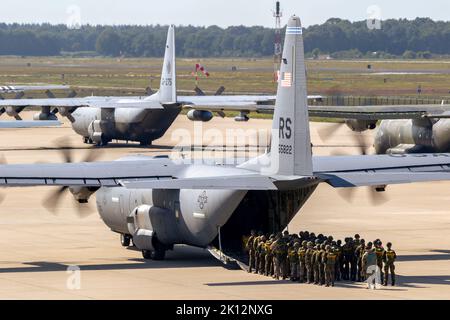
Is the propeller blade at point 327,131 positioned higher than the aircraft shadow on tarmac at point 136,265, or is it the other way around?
the aircraft shadow on tarmac at point 136,265

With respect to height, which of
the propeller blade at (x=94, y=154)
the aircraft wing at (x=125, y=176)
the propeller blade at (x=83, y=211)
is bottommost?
the propeller blade at (x=94, y=154)

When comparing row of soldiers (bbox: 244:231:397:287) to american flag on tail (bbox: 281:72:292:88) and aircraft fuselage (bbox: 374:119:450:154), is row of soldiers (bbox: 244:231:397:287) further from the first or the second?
aircraft fuselage (bbox: 374:119:450:154)

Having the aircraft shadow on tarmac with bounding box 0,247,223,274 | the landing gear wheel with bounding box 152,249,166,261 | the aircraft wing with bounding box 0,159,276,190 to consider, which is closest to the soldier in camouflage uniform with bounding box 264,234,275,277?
the aircraft wing with bounding box 0,159,276,190

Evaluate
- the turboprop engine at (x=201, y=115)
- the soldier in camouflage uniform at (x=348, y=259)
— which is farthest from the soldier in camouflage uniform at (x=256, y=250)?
the turboprop engine at (x=201, y=115)

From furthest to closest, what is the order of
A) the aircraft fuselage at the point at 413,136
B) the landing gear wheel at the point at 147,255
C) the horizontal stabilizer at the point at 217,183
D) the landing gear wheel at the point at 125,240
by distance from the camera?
the aircraft fuselage at the point at 413,136, the landing gear wheel at the point at 125,240, the landing gear wheel at the point at 147,255, the horizontal stabilizer at the point at 217,183

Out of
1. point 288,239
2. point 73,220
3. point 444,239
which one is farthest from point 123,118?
point 288,239

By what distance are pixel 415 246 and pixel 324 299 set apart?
1205 cm

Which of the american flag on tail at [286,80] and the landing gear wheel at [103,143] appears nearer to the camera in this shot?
the american flag on tail at [286,80]

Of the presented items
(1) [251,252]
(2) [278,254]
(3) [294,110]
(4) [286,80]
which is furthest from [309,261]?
(4) [286,80]

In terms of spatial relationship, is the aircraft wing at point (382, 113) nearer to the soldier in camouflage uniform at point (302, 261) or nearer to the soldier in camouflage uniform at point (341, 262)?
the soldier in camouflage uniform at point (341, 262)

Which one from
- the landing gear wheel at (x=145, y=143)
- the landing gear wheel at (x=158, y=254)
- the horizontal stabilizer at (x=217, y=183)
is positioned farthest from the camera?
the landing gear wheel at (x=145, y=143)

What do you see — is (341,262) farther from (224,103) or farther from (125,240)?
(224,103)

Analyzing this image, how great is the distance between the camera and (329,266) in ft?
118

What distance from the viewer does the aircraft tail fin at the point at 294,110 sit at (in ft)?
120
